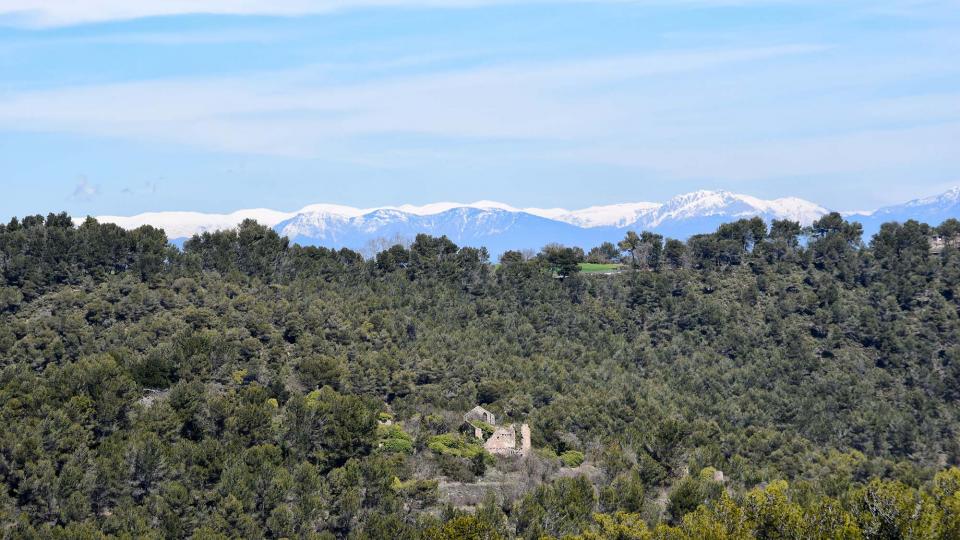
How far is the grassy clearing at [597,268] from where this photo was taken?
409 ft

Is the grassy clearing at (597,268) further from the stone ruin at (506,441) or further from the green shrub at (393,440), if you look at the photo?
the green shrub at (393,440)

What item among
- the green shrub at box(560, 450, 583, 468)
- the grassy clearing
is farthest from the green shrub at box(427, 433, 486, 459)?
the grassy clearing

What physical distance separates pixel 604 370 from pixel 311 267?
27622 millimetres

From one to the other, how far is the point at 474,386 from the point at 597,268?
51.2 meters

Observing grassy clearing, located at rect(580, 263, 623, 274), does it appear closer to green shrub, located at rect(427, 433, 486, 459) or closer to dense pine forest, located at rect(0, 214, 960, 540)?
dense pine forest, located at rect(0, 214, 960, 540)

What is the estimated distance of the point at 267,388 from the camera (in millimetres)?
68500

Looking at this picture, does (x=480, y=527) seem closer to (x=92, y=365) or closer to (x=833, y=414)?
(x=92, y=365)

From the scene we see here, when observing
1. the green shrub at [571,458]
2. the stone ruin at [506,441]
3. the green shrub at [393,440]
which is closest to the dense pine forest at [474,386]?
the green shrub at [393,440]

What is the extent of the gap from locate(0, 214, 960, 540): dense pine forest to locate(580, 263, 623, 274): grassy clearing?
2.40 metres

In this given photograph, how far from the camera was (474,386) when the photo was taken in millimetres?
80000

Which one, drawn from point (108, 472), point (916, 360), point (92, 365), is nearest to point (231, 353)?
point (92, 365)

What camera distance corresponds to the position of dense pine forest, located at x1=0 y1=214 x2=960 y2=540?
5209cm

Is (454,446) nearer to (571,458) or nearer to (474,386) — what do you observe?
(571,458)

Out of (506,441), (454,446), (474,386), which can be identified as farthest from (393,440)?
(474,386)
